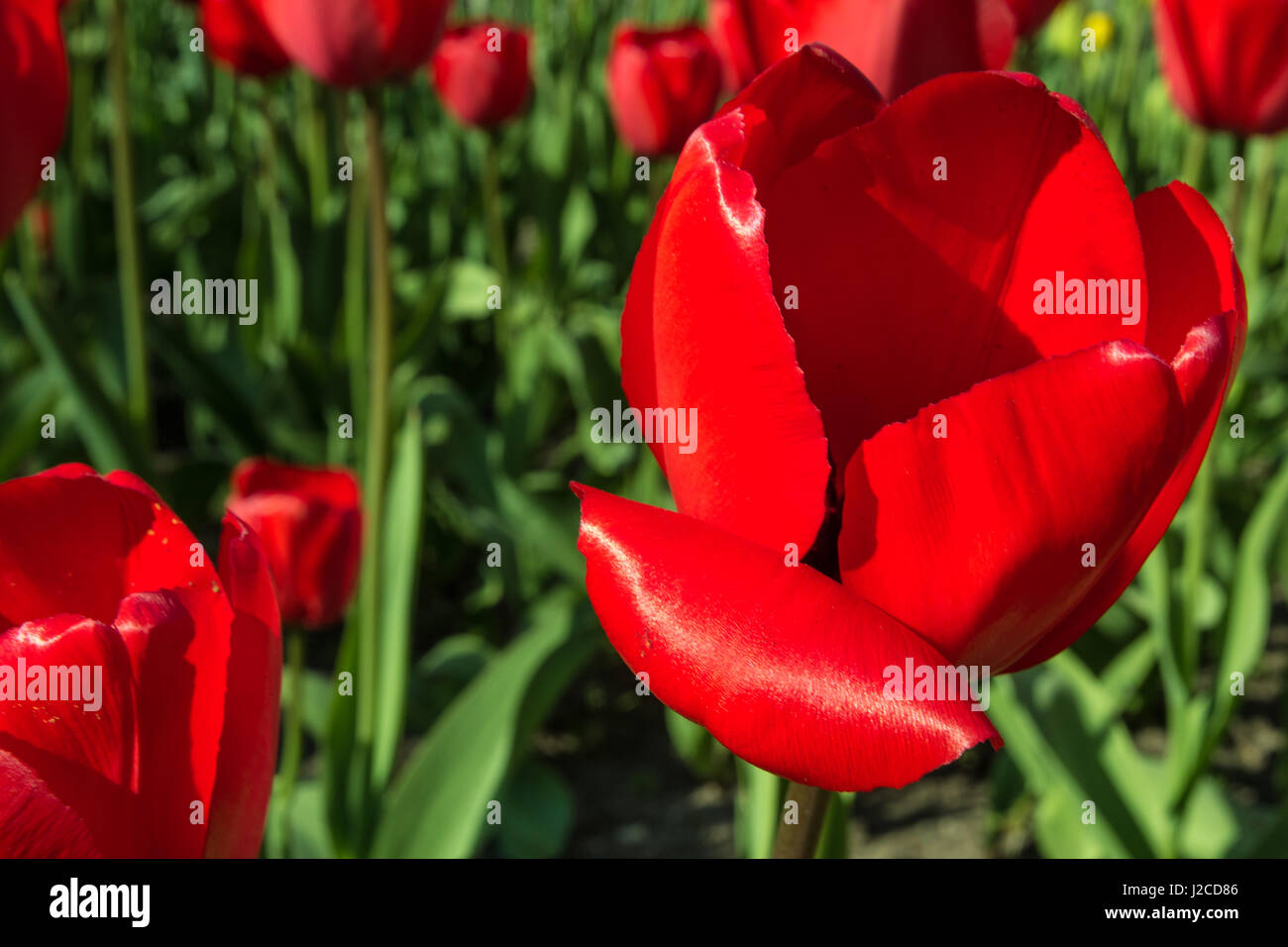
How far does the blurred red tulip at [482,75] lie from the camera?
1855 millimetres

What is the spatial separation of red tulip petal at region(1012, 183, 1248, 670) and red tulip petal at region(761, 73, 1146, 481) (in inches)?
0.8

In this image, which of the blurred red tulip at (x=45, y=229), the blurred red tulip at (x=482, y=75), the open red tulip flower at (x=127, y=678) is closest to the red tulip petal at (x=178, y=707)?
the open red tulip flower at (x=127, y=678)

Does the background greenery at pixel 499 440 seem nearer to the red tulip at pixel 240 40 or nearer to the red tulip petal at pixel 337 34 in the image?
the red tulip at pixel 240 40

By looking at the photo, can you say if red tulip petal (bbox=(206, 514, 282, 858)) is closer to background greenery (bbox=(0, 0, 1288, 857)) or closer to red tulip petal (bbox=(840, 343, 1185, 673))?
red tulip petal (bbox=(840, 343, 1185, 673))

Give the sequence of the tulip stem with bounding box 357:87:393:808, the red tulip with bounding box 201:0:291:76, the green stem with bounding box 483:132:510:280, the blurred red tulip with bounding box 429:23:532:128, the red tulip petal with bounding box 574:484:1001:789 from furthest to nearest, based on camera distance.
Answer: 1. the green stem with bounding box 483:132:510:280
2. the blurred red tulip with bounding box 429:23:532:128
3. the red tulip with bounding box 201:0:291:76
4. the tulip stem with bounding box 357:87:393:808
5. the red tulip petal with bounding box 574:484:1001:789

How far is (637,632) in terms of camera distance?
0.29 meters

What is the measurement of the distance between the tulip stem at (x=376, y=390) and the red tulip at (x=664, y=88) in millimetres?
838

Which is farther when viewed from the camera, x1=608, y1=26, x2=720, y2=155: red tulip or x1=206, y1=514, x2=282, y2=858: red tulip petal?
x1=608, y1=26, x2=720, y2=155: red tulip

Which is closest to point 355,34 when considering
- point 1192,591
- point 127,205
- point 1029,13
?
point 127,205

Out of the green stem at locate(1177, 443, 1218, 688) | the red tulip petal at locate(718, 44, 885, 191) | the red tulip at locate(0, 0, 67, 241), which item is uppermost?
the red tulip at locate(0, 0, 67, 241)

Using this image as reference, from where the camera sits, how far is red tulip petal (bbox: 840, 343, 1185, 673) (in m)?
0.29

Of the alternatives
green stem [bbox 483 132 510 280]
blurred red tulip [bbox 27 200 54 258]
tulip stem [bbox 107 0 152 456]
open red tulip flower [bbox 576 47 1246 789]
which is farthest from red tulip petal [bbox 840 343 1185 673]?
blurred red tulip [bbox 27 200 54 258]

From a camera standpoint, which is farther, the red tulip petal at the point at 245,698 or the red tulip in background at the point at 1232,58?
the red tulip in background at the point at 1232,58

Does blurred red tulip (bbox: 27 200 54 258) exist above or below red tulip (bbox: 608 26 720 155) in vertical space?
below
